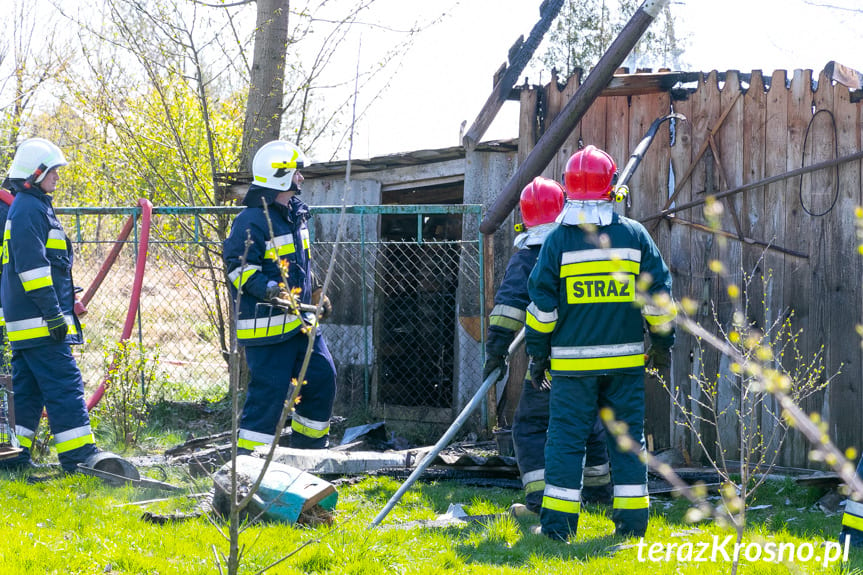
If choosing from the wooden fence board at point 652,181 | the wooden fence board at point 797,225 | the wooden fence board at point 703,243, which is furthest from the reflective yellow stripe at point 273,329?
the wooden fence board at point 797,225

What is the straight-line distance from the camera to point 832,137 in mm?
5730

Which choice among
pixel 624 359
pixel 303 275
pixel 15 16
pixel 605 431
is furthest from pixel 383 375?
pixel 15 16

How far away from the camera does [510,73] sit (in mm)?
6859

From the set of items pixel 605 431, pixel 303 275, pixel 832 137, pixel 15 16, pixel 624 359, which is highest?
pixel 15 16

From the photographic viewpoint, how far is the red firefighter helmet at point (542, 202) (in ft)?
16.8

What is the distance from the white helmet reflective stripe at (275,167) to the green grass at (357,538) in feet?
6.72

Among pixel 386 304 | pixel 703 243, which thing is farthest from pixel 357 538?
pixel 386 304

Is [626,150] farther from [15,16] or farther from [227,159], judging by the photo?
[15,16]

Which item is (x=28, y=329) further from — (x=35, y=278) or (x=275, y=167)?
(x=275, y=167)

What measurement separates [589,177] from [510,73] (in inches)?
106

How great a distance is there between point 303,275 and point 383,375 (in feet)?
10.1

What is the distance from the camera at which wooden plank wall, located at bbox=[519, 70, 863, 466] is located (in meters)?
5.70

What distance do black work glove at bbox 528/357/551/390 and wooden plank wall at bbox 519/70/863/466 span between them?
1535 mm

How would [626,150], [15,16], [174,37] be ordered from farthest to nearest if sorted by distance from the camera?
[15,16]
[174,37]
[626,150]
